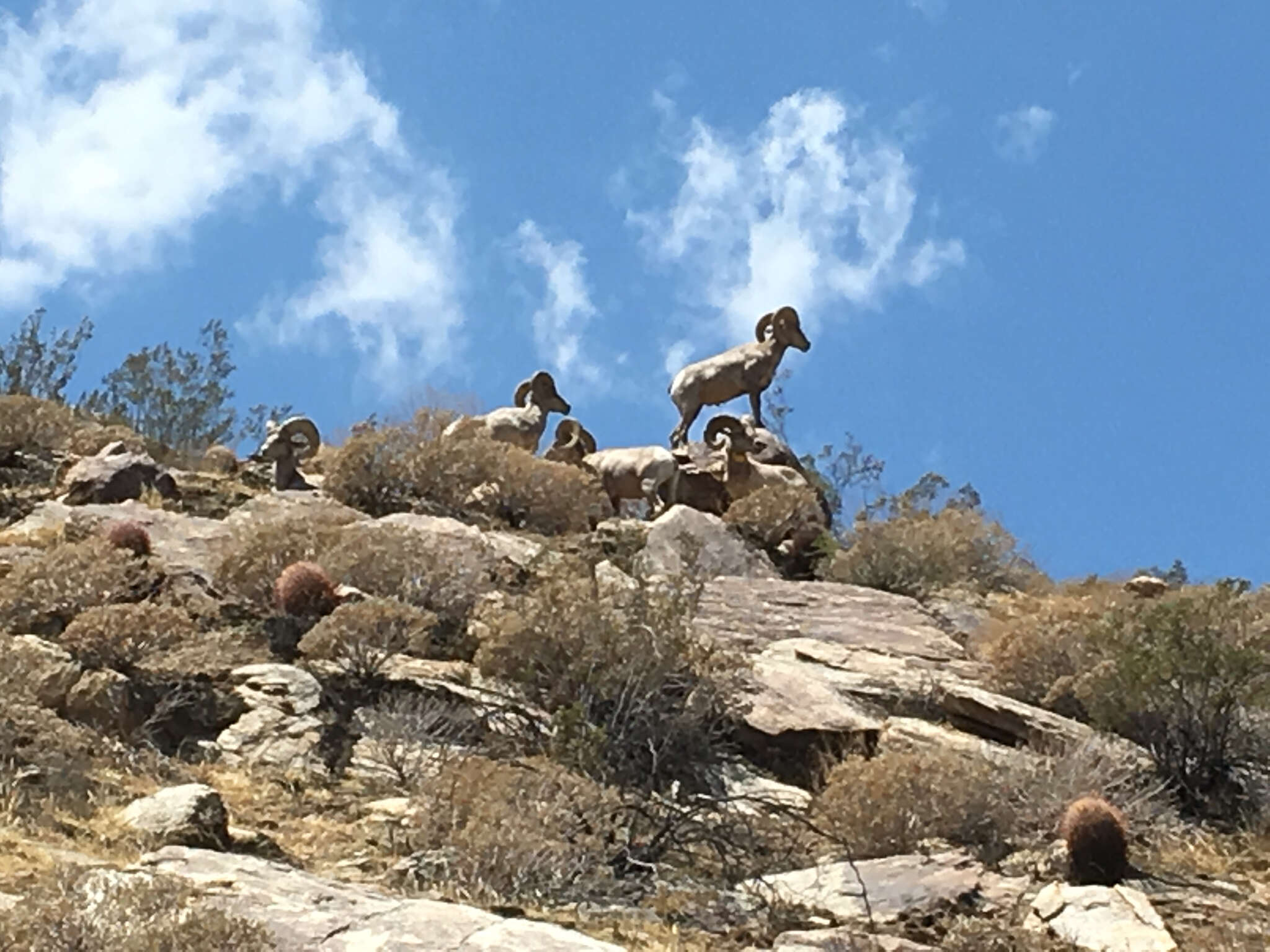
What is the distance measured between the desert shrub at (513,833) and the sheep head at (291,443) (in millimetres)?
11629

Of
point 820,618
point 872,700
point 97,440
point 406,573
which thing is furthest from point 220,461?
point 872,700

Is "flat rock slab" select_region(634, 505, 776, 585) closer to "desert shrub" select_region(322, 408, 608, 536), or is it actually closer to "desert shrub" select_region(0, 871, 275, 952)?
"desert shrub" select_region(322, 408, 608, 536)

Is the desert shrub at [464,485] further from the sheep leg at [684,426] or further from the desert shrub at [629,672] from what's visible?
the desert shrub at [629,672]

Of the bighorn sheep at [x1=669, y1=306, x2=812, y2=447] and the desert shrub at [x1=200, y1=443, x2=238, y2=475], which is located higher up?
the bighorn sheep at [x1=669, y1=306, x2=812, y2=447]

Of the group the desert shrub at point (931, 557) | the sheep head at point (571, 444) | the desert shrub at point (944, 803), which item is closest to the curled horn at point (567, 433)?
the sheep head at point (571, 444)

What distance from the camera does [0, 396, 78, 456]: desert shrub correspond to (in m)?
20.7

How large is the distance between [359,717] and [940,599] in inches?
321

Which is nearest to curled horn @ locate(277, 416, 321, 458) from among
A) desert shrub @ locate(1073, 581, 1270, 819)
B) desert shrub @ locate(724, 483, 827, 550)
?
desert shrub @ locate(724, 483, 827, 550)

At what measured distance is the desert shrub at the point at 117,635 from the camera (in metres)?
10.9

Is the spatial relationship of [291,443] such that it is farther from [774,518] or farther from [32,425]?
[774,518]

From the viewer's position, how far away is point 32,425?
21.0m

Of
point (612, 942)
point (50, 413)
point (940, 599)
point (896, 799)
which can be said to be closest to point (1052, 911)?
point (896, 799)

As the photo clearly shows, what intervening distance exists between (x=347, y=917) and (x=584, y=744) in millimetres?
3718

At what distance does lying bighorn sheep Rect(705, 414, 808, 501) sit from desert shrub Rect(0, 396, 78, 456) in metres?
8.99
